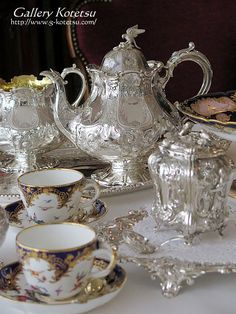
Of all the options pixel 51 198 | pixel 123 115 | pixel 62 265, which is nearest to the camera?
pixel 62 265

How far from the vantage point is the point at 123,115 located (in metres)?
0.76

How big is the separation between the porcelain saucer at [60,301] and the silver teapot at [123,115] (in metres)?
0.28

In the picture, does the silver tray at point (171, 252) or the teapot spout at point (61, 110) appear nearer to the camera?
the silver tray at point (171, 252)

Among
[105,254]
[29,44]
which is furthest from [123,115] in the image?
[29,44]

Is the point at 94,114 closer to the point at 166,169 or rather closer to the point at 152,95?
the point at 152,95

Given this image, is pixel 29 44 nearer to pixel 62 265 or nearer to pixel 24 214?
pixel 24 214

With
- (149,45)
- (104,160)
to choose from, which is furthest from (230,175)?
(149,45)

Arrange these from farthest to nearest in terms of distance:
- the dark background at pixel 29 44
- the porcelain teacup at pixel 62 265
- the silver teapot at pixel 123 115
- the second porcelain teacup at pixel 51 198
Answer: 1. the dark background at pixel 29 44
2. the silver teapot at pixel 123 115
3. the second porcelain teacup at pixel 51 198
4. the porcelain teacup at pixel 62 265

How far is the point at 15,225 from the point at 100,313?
0.19 meters

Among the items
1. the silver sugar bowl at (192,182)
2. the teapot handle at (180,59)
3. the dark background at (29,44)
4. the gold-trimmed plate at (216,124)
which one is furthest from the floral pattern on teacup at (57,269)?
the dark background at (29,44)

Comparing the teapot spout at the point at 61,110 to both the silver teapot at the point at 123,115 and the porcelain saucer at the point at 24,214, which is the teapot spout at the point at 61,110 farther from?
the porcelain saucer at the point at 24,214

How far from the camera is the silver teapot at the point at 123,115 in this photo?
0.76 metres

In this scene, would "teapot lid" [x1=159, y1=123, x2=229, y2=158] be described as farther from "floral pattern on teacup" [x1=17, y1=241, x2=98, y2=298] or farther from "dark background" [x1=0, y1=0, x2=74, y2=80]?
"dark background" [x1=0, y1=0, x2=74, y2=80]

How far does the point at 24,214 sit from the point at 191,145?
220mm
